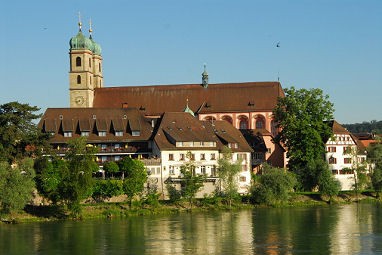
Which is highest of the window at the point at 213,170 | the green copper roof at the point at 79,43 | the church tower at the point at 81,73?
the green copper roof at the point at 79,43

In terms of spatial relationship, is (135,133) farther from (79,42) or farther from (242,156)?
(79,42)

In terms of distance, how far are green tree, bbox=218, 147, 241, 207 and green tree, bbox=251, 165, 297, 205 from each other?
8.99ft

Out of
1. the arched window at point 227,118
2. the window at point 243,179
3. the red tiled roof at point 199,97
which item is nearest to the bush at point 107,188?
the window at point 243,179

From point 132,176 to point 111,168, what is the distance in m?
3.49

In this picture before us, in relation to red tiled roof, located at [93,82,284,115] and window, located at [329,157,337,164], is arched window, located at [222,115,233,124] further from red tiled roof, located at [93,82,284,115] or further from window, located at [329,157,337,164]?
window, located at [329,157,337,164]

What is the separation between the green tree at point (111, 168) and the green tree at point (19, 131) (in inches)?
314

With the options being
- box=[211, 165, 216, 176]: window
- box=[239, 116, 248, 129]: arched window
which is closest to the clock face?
box=[239, 116, 248, 129]: arched window

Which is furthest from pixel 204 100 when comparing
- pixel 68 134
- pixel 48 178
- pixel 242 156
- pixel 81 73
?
pixel 48 178

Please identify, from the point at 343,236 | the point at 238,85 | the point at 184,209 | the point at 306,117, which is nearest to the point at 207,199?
the point at 184,209

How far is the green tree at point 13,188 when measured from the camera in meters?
85.1

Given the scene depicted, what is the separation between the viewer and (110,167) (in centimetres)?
10012

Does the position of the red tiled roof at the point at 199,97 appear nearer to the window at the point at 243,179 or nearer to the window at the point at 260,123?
the window at the point at 260,123

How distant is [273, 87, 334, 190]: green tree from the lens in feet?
368

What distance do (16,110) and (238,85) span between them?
5439 centimetres
